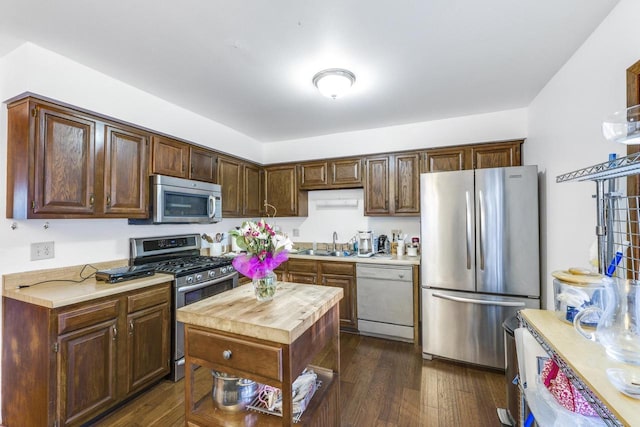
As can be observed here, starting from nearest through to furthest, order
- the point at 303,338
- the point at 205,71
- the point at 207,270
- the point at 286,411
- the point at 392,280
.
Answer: the point at 286,411 → the point at 303,338 → the point at 205,71 → the point at 207,270 → the point at 392,280

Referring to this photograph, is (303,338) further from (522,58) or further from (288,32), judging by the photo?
(522,58)

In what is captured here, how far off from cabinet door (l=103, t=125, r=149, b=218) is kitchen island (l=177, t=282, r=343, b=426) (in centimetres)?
150

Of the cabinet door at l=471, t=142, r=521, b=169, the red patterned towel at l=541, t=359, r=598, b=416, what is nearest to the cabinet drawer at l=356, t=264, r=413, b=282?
the cabinet door at l=471, t=142, r=521, b=169

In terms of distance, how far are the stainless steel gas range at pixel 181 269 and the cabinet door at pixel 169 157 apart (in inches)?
28.0

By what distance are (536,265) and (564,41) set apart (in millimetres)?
1734

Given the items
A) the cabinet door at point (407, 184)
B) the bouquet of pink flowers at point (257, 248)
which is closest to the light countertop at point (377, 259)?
the cabinet door at point (407, 184)

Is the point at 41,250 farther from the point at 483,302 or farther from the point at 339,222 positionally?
the point at 483,302

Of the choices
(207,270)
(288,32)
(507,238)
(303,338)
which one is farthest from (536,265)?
(207,270)

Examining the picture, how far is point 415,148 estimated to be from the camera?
3408mm

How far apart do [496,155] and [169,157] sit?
347 cm

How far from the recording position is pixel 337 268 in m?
3.39

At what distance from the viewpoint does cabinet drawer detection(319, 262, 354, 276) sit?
10.9 ft

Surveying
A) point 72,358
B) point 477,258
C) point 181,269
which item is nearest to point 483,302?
point 477,258

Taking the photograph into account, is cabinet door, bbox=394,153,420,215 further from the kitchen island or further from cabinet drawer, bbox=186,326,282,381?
cabinet drawer, bbox=186,326,282,381
